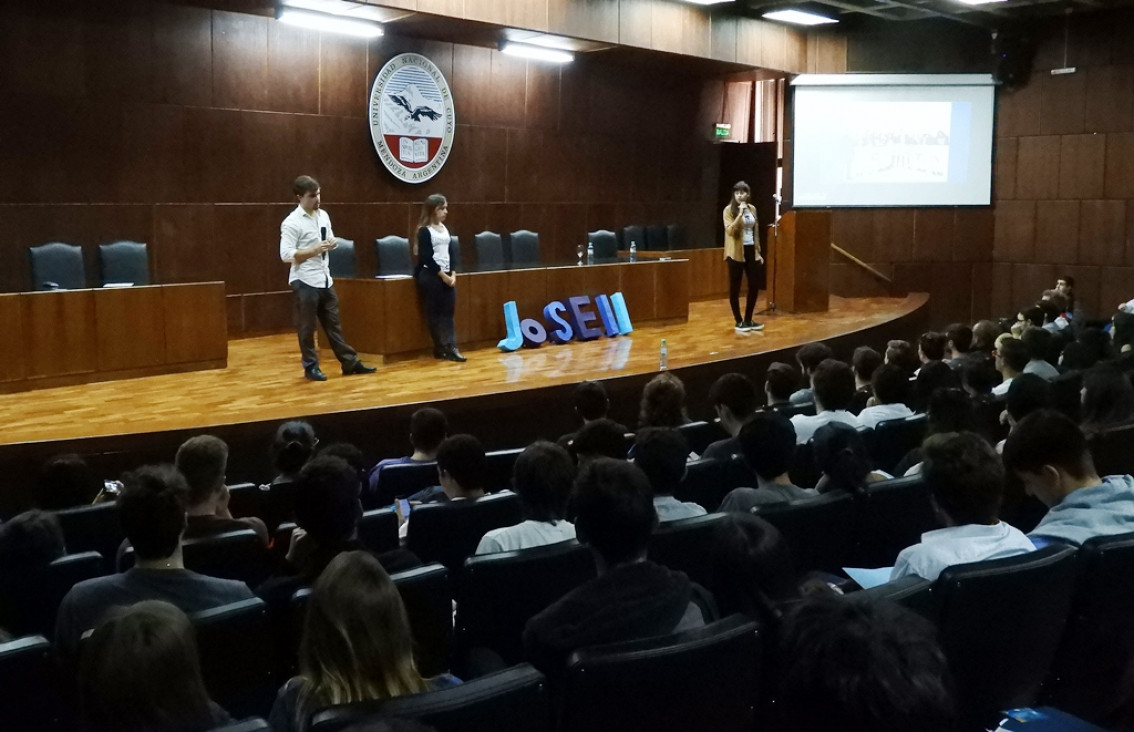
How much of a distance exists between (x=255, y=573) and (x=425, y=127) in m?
8.34

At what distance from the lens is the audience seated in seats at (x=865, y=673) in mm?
1236

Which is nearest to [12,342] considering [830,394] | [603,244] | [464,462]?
[464,462]

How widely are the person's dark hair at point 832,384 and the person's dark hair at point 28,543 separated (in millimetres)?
2925

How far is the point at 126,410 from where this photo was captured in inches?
237

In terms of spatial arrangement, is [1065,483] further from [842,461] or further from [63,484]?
[63,484]

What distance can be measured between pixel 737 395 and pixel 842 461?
3.22 feet

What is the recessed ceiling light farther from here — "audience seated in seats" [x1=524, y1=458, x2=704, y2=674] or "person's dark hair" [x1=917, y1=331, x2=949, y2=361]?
"audience seated in seats" [x1=524, y1=458, x2=704, y2=674]

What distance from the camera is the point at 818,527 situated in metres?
3.10

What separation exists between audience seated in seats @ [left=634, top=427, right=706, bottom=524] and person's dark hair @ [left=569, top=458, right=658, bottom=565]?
2.46 ft

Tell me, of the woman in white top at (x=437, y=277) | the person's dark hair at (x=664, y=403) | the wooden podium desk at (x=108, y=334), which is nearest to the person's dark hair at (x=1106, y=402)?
the person's dark hair at (x=664, y=403)

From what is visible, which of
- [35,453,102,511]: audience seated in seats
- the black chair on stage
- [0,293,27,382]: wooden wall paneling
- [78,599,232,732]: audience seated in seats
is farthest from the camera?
the black chair on stage

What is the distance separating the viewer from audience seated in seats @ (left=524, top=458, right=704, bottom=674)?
206cm

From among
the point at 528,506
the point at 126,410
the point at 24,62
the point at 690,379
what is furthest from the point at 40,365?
the point at 528,506

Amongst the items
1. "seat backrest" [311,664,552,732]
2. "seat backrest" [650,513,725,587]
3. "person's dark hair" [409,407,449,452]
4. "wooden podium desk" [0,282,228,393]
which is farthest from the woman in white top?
"seat backrest" [311,664,552,732]
